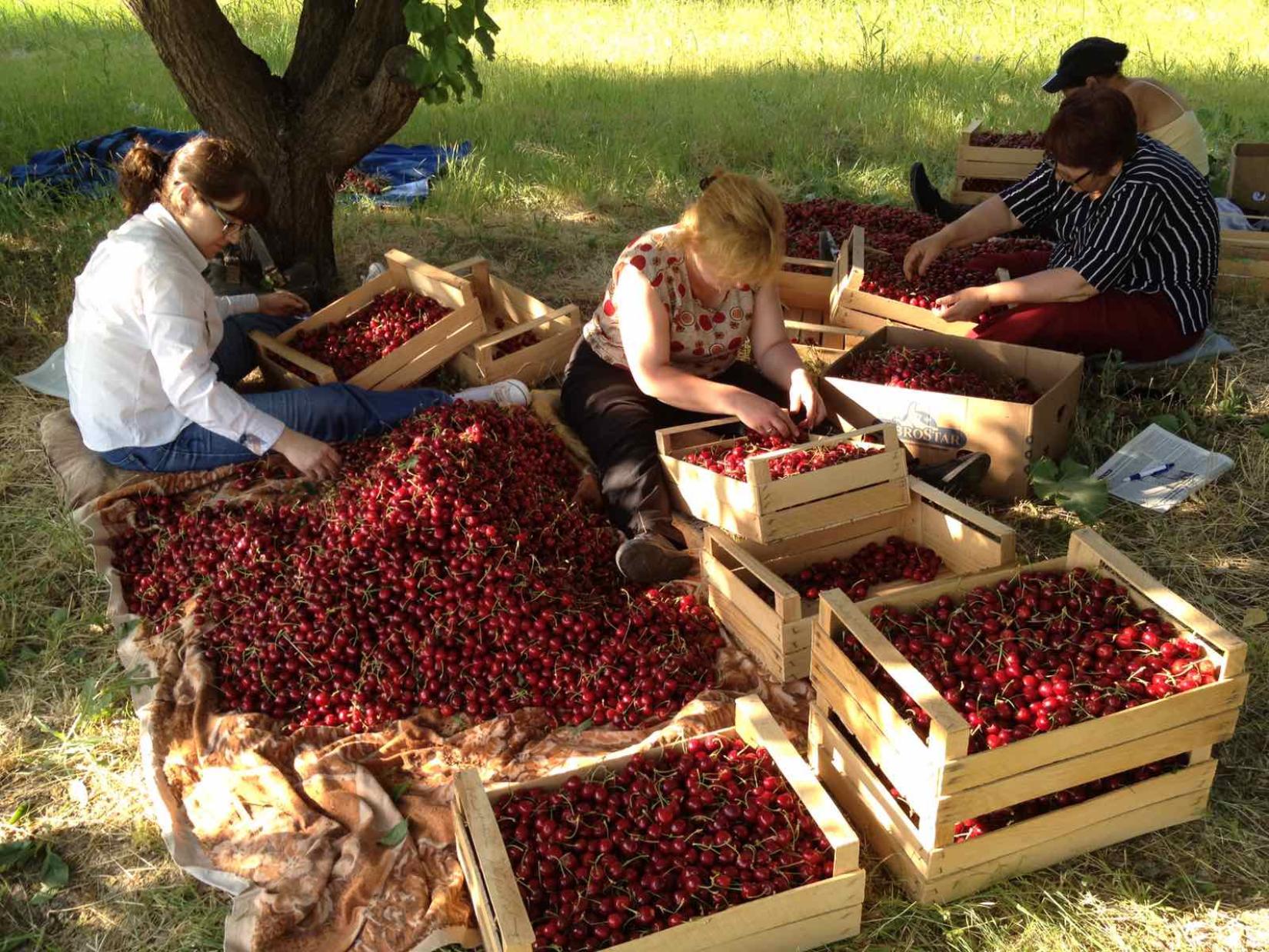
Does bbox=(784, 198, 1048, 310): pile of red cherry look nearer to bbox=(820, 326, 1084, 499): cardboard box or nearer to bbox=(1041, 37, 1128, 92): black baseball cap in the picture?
bbox=(820, 326, 1084, 499): cardboard box

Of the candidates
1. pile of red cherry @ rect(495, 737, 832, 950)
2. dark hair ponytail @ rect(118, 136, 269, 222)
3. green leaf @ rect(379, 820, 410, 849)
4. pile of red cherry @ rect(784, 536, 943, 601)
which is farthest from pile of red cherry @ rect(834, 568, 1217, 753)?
dark hair ponytail @ rect(118, 136, 269, 222)

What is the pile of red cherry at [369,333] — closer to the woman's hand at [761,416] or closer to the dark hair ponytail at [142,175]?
the dark hair ponytail at [142,175]

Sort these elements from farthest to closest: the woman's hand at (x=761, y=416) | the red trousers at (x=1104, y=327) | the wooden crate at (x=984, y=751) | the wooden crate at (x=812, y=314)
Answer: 1. the wooden crate at (x=812, y=314)
2. the red trousers at (x=1104, y=327)
3. the woman's hand at (x=761, y=416)
4. the wooden crate at (x=984, y=751)

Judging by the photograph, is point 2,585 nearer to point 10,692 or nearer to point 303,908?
point 10,692

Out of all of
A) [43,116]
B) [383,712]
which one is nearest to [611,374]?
[383,712]

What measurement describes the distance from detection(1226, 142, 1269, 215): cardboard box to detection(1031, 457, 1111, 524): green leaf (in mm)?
3295

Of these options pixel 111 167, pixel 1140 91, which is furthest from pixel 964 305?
pixel 111 167

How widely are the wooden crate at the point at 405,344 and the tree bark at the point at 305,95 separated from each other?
839mm

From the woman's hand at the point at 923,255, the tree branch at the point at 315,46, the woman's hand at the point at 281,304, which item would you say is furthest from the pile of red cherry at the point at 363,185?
the woman's hand at the point at 923,255

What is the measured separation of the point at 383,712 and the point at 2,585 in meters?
1.71

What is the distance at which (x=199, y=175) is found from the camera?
362 centimetres

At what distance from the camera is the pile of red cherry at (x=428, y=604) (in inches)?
129

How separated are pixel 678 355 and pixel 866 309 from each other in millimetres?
1163

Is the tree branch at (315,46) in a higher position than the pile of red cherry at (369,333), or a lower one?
higher
